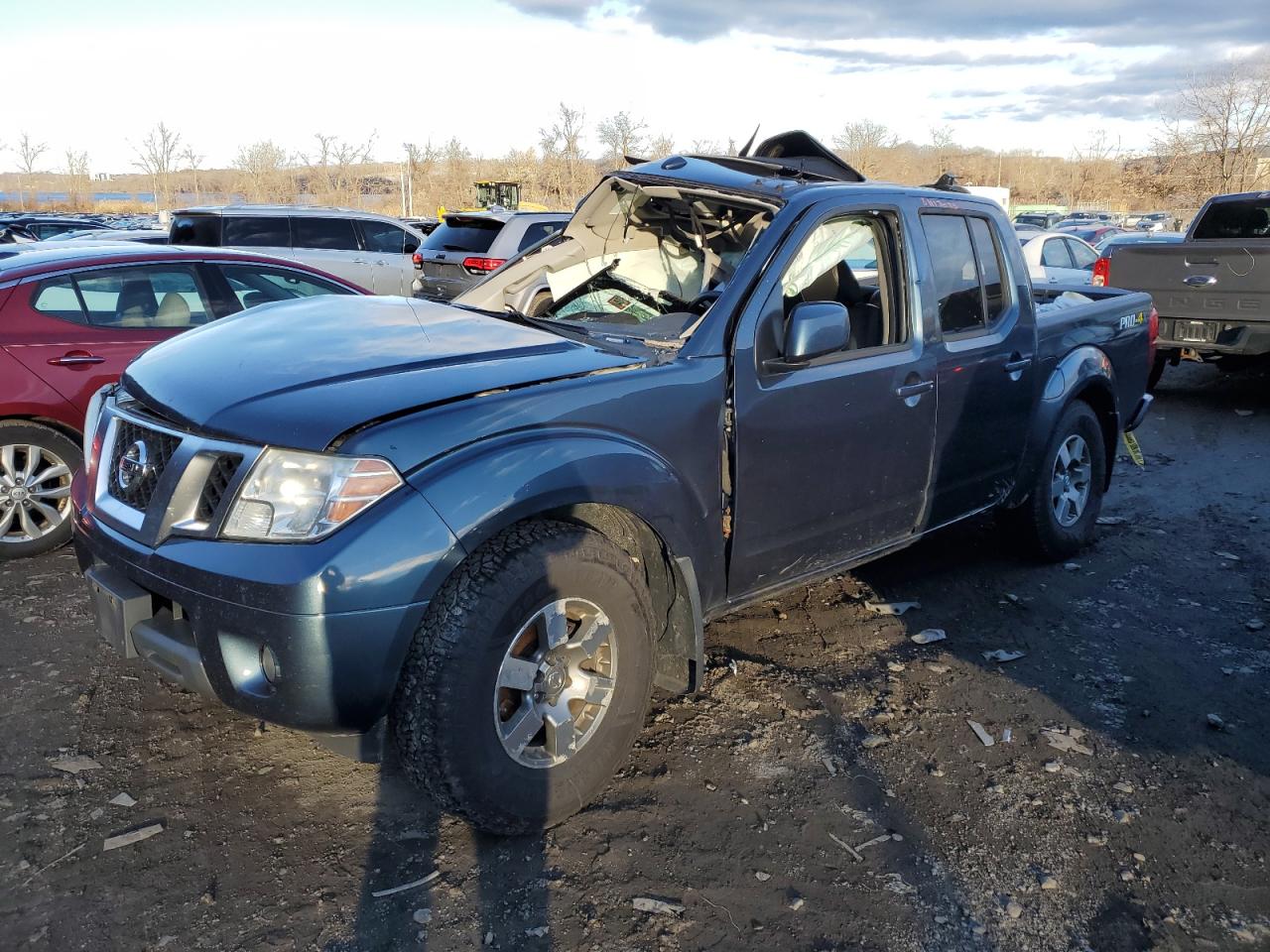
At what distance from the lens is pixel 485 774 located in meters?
2.82

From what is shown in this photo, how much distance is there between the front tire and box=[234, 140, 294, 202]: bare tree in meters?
60.2

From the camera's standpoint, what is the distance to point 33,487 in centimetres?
527

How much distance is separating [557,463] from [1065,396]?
3.39m

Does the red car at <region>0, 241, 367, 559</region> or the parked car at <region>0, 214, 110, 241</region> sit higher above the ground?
the parked car at <region>0, 214, 110, 241</region>

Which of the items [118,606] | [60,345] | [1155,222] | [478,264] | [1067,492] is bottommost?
[1067,492]

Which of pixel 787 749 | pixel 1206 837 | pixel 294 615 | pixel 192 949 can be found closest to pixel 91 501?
pixel 294 615

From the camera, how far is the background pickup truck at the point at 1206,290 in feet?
30.4

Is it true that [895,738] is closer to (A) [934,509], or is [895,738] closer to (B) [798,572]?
(B) [798,572]

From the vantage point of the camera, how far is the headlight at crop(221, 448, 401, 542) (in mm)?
2621

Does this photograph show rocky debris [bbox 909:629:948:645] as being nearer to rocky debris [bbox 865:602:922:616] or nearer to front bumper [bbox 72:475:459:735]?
rocky debris [bbox 865:602:922:616]

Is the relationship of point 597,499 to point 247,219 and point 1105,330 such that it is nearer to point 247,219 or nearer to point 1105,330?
point 1105,330

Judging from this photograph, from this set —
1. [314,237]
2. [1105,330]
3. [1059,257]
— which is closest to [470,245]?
[314,237]

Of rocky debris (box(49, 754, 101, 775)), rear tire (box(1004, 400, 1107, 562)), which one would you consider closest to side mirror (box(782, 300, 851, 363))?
rear tire (box(1004, 400, 1107, 562))

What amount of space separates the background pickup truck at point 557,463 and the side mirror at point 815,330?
0.05 feet
